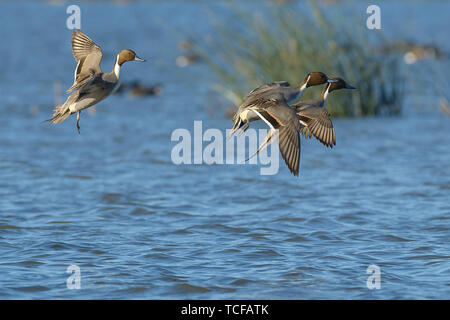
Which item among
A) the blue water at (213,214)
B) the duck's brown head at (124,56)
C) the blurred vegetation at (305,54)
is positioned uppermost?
the blurred vegetation at (305,54)

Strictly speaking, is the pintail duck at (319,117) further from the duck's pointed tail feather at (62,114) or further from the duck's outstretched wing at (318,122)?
the duck's pointed tail feather at (62,114)

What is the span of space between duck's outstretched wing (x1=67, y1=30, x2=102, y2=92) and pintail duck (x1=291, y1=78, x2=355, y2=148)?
4.82 feet

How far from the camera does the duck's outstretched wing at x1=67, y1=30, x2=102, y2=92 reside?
18.5 ft

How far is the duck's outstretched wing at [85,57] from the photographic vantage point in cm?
563

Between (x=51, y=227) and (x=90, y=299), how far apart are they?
2.37m

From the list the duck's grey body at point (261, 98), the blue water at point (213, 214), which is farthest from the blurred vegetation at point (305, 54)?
the duck's grey body at point (261, 98)

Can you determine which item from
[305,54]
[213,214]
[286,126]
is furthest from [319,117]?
[305,54]

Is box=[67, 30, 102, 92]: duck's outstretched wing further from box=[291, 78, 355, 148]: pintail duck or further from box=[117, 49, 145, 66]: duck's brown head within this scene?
box=[291, 78, 355, 148]: pintail duck

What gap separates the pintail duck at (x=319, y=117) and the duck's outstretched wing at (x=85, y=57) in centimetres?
147

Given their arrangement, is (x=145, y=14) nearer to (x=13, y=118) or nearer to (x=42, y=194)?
(x=13, y=118)

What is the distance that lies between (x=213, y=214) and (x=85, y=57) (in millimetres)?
4022

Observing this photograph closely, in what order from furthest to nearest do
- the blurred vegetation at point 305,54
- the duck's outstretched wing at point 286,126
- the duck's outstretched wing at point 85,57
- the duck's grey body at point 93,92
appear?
the blurred vegetation at point 305,54, the duck's outstretched wing at point 286,126, the duck's outstretched wing at point 85,57, the duck's grey body at point 93,92

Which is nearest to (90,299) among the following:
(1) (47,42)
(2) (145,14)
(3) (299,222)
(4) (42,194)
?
(3) (299,222)
